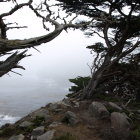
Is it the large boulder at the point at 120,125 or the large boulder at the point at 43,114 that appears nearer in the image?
the large boulder at the point at 120,125

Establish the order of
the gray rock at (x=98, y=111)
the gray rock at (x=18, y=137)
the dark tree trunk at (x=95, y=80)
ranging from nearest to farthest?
1. the gray rock at (x=18, y=137)
2. the gray rock at (x=98, y=111)
3. the dark tree trunk at (x=95, y=80)

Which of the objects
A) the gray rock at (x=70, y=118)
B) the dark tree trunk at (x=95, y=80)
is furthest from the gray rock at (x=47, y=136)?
the dark tree trunk at (x=95, y=80)

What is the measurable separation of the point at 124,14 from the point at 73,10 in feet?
7.43

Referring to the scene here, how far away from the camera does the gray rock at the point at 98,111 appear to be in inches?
472

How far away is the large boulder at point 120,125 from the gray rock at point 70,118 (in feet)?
4.23

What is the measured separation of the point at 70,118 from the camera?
11.8m

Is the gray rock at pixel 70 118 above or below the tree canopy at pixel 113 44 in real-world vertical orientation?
below

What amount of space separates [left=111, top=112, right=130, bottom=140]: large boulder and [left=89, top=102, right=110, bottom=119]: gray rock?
0.44 m

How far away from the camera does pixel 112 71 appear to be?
16.1 metres

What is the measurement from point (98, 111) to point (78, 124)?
0.96 metres

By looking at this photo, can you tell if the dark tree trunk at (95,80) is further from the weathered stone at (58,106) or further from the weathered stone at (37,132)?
the weathered stone at (37,132)

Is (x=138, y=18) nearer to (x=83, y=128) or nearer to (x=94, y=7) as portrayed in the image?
(x=94, y=7)

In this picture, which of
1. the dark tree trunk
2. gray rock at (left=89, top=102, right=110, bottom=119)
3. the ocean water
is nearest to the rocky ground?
gray rock at (left=89, top=102, right=110, bottom=119)

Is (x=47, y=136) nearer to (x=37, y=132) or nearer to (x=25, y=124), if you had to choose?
(x=37, y=132)
